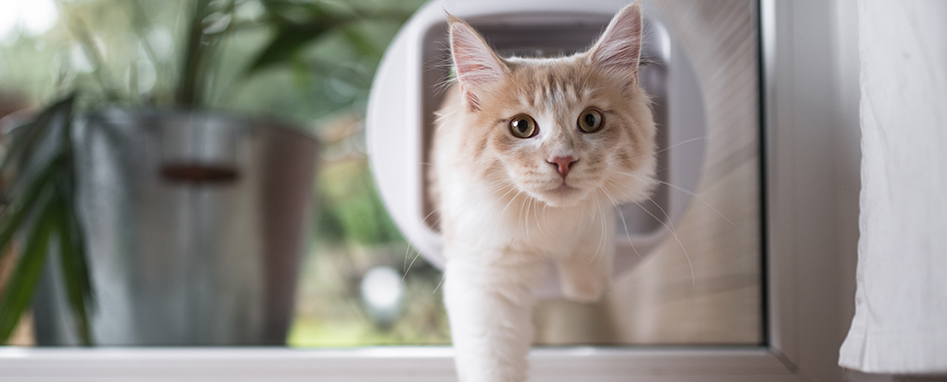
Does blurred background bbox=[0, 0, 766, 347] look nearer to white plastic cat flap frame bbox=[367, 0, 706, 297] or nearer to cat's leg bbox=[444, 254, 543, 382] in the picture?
white plastic cat flap frame bbox=[367, 0, 706, 297]

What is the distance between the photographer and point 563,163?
48 centimetres

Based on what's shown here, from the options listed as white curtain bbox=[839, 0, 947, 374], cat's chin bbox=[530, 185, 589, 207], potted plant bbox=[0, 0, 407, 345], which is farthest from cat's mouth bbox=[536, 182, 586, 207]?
potted plant bbox=[0, 0, 407, 345]

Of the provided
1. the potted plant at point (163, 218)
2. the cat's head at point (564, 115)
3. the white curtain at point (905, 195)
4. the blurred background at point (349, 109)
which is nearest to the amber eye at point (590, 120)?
the cat's head at point (564, 115)

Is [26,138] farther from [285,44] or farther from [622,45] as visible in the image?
[622,45]

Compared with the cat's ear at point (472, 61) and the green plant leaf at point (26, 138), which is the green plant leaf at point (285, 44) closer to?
the green plant leaf at point (26, 138)

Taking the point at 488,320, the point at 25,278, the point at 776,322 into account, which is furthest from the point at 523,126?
the point at 25,278

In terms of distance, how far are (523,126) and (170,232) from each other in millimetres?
960

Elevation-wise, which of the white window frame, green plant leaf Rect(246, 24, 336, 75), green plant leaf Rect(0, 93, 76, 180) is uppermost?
green plant leaf Rect(246, 24, 336, 75)

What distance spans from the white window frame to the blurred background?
0.12 ft

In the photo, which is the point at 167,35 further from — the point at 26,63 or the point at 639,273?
the point at 639,273

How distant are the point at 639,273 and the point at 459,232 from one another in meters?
0.84

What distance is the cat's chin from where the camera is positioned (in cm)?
51

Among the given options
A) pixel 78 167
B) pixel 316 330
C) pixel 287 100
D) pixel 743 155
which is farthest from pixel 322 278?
pixel 743 155

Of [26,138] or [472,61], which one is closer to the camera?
[472,61]
